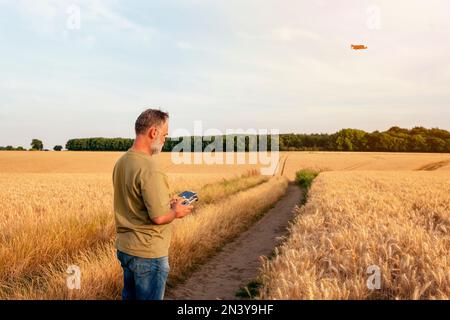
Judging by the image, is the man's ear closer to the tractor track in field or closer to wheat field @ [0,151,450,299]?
wheat field @ [0,151,450,299]

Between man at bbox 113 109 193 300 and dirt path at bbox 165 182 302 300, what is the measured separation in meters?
3.05

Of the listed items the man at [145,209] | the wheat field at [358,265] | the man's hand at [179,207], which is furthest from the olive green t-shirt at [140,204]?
the wheat field at [358,265]

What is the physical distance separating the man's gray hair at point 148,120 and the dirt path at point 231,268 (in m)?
3.79

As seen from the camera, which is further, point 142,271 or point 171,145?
point 171,145

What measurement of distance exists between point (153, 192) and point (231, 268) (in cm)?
538

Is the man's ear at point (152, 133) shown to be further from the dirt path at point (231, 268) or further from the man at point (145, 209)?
the dirt path at point (231, 268)

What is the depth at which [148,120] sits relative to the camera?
3.68 metres

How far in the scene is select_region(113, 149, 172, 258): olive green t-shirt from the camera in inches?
140

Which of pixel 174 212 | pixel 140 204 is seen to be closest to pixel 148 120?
pixel 140 204

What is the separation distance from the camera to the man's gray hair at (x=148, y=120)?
12.1ft
